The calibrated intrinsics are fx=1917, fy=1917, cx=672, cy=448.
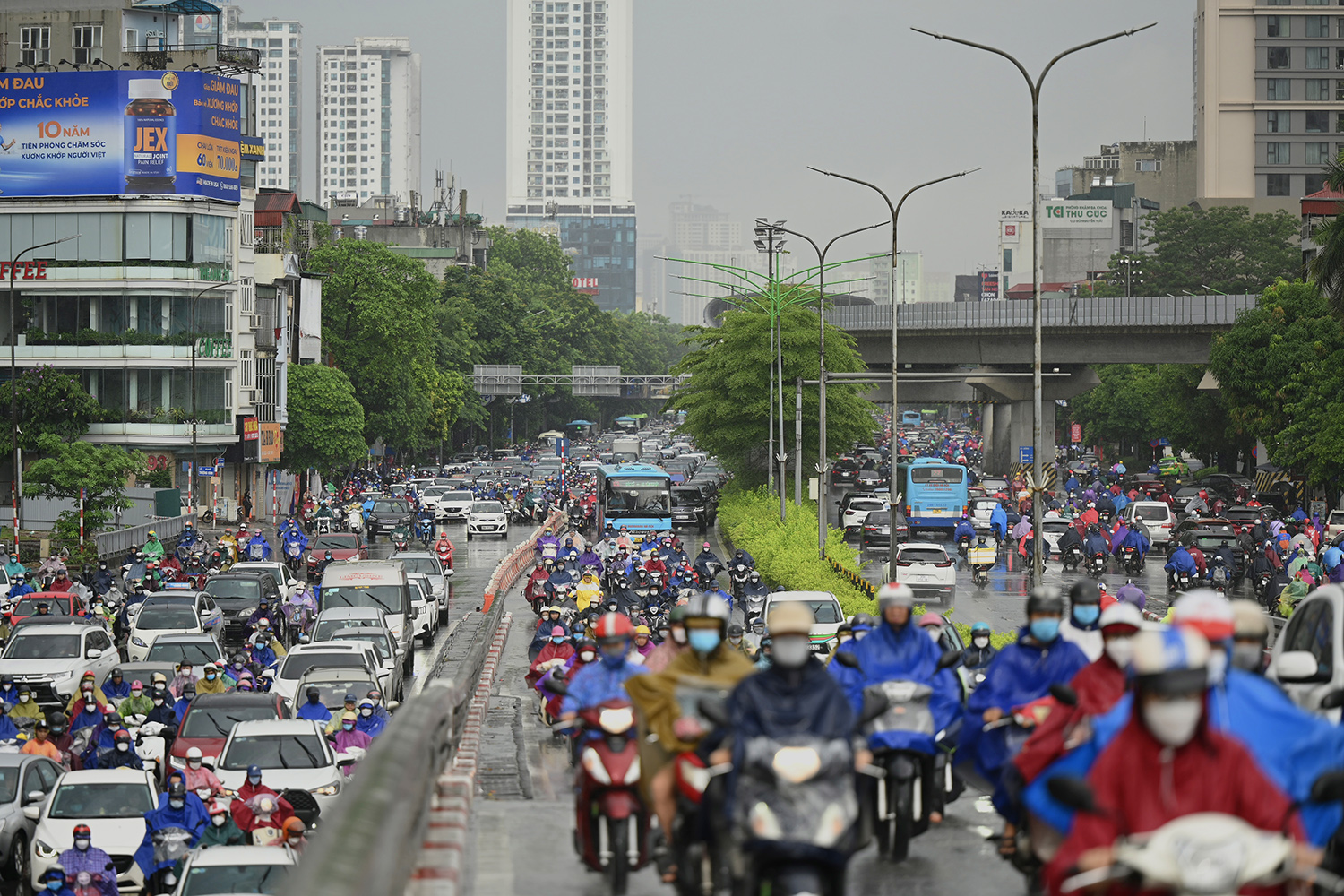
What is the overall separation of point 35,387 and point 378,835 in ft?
182

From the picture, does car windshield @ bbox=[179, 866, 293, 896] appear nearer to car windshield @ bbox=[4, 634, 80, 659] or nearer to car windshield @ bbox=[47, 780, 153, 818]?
car windshield @ bbox=[47, 780, 153, 818]

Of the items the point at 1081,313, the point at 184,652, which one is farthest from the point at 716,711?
the point at 1081,313

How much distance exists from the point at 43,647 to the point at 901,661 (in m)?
17.4

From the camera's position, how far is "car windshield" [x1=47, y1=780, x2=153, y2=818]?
1599 cm

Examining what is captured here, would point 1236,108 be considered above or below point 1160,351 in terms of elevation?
above

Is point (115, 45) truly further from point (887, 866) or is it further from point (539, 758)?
point (887, 866)

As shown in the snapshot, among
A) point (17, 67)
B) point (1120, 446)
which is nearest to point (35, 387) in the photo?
point (17, 67)

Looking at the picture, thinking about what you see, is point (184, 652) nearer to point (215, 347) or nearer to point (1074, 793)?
point (1074, 793)

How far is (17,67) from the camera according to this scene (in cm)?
7125

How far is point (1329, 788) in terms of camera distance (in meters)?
6.29

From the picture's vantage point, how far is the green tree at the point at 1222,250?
113 meters

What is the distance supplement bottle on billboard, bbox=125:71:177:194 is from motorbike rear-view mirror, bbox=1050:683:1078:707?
60.6 m

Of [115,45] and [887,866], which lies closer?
[887,866]

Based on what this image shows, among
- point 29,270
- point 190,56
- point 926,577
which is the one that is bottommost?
point 926,577
